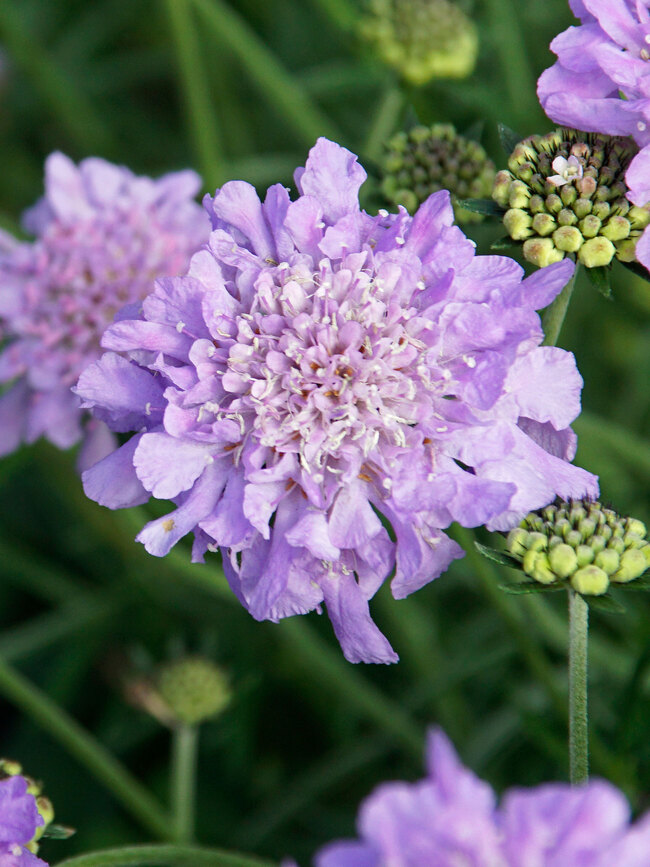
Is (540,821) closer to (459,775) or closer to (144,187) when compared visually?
(459,775)

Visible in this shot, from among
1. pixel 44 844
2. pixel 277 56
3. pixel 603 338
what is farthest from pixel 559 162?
pixel 277 56

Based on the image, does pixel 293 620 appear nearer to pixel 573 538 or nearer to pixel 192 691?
pixel 192 691

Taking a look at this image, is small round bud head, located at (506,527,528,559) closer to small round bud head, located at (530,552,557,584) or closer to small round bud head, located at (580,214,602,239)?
small round bud head, located at (530,552,557,584)

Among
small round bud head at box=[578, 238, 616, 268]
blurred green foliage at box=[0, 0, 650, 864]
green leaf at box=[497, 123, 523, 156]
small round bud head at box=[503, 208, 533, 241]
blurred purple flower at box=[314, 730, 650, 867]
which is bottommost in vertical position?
blurred green foliage at box=[0, 0, 650, 864]

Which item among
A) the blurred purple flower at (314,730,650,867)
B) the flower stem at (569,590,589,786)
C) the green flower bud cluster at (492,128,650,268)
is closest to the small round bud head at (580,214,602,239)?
the green flower bud cluster at (492,128,650,268)

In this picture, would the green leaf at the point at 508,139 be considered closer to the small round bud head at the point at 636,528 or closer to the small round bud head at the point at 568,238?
the small round bud head at the point at 568,238

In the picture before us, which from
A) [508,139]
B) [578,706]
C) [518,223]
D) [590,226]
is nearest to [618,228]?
[590,226]
